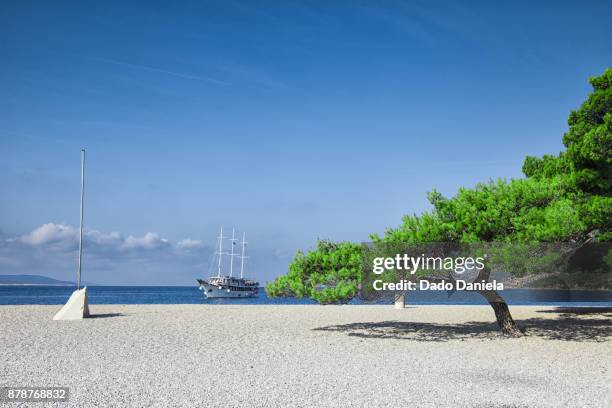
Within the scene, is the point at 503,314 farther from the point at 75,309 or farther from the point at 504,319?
the point at 75,309

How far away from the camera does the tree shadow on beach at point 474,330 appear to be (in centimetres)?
1802

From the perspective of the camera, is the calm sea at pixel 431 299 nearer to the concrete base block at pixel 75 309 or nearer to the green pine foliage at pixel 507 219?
the green pine foliage at pixel 507 219

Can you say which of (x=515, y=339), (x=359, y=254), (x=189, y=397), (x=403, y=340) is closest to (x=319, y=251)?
(x=359, y=254)

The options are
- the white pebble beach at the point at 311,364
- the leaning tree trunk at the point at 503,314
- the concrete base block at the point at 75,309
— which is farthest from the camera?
the concrete base block at the point at 75,309

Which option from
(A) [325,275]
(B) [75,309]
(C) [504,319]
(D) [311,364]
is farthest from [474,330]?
(B) [75,309]

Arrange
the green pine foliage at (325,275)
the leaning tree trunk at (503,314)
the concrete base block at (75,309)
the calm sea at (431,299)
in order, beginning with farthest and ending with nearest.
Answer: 1. the calm sea at (431,299)
2. the concrete base block at (75,309)
3. the leaning tree trunk at (503,314)
4. the green pine foliage at (325,275)

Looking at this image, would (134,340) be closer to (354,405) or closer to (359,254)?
(359,254)

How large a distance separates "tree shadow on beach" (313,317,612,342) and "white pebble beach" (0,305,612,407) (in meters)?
0.04

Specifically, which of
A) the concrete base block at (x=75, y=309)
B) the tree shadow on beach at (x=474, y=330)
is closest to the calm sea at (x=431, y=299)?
the tree shadow on beach at (x=474, y=330)

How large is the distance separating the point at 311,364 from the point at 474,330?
9484 millimetres

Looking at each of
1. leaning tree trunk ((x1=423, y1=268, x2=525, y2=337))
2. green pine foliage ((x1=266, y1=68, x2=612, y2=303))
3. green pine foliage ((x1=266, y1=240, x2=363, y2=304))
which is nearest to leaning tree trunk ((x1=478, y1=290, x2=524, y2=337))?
leaning tree trunk ((x1=423, y1=268, x2=525, y2=337))

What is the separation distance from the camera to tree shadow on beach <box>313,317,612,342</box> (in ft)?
59.1

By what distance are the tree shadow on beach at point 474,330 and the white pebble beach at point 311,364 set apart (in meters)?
0.04

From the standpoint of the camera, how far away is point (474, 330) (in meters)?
19.9
